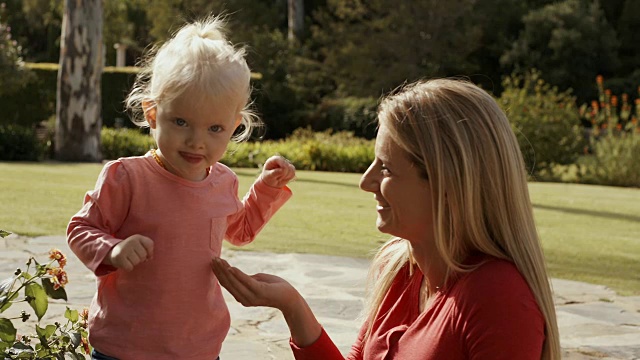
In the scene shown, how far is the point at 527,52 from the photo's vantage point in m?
A: 26.5

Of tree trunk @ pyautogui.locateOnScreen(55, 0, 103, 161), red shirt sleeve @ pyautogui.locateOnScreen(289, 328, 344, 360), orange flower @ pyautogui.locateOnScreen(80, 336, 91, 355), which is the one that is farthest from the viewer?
tree trunk @ pyautogui.locateOnScreen(55, 0, 103, 161)

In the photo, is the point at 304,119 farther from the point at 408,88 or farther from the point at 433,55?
the point at 408,88

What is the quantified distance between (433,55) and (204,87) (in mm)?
24339

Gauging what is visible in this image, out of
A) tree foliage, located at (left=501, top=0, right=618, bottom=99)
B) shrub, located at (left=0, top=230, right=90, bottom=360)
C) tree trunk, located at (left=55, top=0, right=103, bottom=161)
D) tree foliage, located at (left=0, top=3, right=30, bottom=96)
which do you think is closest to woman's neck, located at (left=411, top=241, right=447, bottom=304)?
shrub, located at (left=0, top=230, right=90, bottom=360)

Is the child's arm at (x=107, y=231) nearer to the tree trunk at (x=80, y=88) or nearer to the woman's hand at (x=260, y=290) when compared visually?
the woman's hand at (x=260, y=290)

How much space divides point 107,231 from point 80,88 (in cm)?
1489

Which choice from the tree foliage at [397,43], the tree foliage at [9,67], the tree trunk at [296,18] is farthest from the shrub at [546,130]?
the tree trunk at [296,18]

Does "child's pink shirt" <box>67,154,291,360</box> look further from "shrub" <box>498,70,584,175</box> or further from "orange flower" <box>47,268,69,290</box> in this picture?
"shrub" <box>498,70,584,175</box>

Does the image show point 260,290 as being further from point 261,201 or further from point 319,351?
point 261,201

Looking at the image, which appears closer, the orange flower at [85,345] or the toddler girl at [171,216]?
the toddler girl at [171,216]

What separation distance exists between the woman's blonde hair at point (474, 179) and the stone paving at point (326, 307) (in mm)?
1546

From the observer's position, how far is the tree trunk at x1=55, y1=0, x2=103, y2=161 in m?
16.5

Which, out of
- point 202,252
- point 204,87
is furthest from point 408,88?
point 202,252

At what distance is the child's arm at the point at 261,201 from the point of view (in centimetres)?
280
